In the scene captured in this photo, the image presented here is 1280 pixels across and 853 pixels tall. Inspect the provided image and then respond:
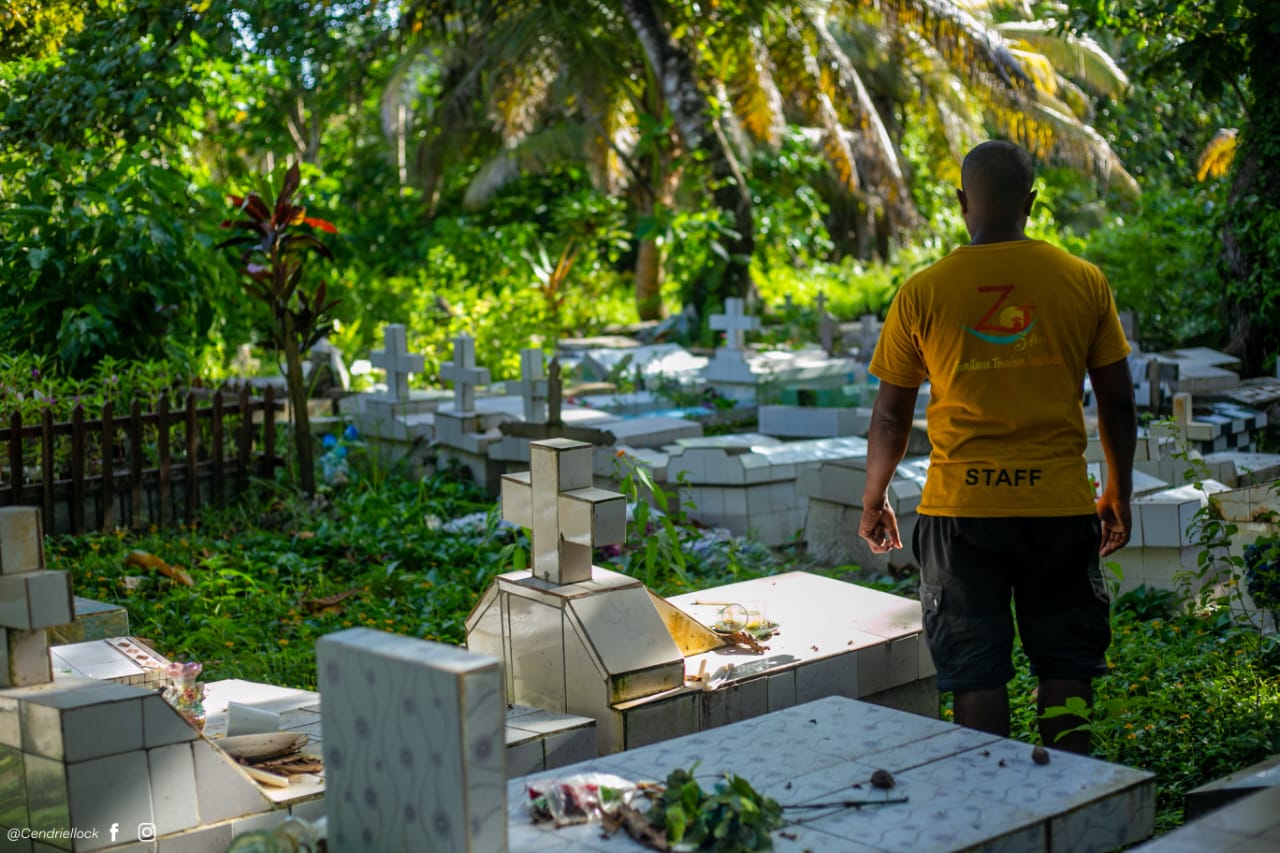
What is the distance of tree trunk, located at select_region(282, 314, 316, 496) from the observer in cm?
793

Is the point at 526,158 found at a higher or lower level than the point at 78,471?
higher

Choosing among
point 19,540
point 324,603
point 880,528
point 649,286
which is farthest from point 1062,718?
point 649,286

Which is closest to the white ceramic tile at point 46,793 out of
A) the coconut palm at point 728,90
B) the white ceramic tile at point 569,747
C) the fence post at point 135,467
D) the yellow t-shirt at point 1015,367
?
the white ceramic tile at point 569,747

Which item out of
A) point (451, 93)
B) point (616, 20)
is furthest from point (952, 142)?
point (451, 93)

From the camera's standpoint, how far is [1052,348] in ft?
10.7

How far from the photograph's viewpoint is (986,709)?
337cm

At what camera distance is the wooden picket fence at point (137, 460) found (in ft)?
23.3

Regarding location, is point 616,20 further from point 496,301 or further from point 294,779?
point 294,779

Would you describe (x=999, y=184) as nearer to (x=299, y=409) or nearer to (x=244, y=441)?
(x=299, y=409)

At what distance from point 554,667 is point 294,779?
2.65ft

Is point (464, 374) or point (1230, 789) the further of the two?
point (464, 374)

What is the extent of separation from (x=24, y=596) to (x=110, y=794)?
46cm

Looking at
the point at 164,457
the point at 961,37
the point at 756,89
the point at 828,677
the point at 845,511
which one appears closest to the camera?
the point at 828,677

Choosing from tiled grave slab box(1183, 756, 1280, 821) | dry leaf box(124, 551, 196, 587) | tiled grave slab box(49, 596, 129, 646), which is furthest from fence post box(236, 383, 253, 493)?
tiled grave slab box(1183, 756, 1280, 821)
